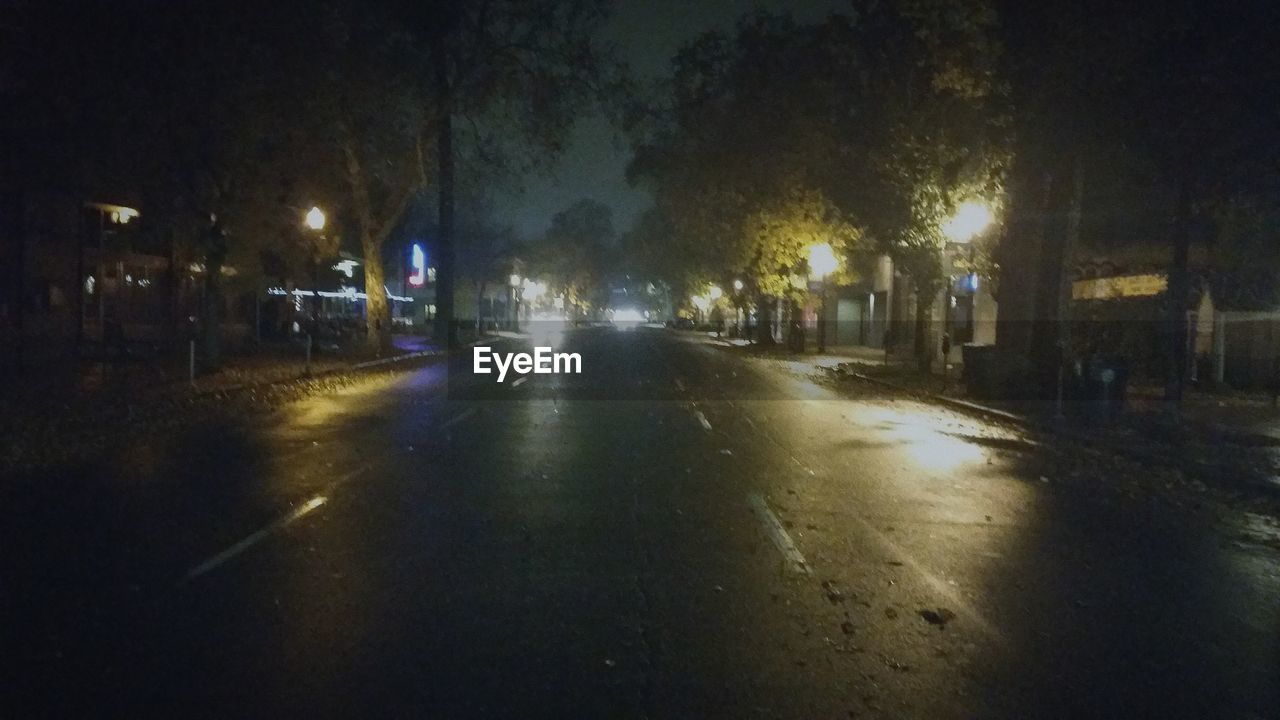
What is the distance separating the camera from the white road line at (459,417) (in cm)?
1819

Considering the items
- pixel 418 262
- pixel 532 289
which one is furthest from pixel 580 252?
pixel 418 262

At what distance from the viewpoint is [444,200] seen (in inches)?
1802

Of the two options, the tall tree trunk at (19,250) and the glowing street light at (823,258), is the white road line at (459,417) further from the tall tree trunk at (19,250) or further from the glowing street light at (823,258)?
the glowing street light at (823,258)

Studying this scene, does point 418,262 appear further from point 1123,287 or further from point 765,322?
point 1123,287

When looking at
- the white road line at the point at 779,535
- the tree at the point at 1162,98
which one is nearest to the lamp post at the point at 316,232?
the tree at the point at 1162,98

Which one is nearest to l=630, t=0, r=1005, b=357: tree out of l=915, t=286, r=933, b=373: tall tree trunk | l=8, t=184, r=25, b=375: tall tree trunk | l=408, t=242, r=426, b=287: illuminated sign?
l=915, t=286, r=933, b=373: tall tree trunk

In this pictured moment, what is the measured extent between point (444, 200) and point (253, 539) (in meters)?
37.7

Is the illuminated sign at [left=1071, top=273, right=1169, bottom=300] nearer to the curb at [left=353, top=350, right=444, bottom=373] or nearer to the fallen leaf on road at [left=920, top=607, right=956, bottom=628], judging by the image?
the curb at [left=353, top=350, right=444, bottom=373]

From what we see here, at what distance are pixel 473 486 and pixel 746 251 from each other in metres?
34.1

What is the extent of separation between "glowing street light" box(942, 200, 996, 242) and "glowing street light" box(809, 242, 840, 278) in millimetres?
11373

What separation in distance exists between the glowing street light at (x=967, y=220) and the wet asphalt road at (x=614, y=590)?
13957 millimetres

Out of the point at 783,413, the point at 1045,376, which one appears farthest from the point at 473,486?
the point at 1045,376

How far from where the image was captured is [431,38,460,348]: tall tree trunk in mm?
36719

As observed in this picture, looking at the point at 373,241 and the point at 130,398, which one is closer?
the point at 130,398
